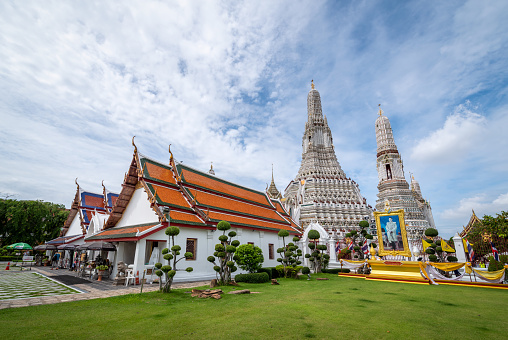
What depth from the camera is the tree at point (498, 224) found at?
15764mm

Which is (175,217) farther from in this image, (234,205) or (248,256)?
(234,205)

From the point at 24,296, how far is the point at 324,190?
3780 cm

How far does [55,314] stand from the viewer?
618 centimetres

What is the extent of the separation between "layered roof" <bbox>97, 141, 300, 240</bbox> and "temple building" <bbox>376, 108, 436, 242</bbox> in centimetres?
2973

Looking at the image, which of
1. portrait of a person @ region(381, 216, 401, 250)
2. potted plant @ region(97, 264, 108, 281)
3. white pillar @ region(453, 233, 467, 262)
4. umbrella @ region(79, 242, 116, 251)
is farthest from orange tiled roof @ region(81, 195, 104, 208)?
white pillar @ region(453, 233, 467, 262)

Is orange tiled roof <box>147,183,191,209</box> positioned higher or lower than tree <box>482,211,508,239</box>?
higher

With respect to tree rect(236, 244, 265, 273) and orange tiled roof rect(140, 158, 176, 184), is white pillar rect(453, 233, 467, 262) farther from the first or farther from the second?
orange tiled roof rect(140, 158, 176, 184)

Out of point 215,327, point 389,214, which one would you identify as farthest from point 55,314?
point 389,214

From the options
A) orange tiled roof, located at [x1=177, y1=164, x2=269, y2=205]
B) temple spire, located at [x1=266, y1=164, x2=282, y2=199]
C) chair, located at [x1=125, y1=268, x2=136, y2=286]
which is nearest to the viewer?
chair, located at [x1=125, y1=268, x2=136, y2=286]

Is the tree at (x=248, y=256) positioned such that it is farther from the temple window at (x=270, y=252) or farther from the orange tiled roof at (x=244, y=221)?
the temple window at (x=270, y=252)

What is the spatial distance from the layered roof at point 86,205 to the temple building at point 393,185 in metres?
37.8

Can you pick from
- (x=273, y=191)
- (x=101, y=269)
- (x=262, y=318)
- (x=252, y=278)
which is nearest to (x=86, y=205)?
(x=101, y=269)

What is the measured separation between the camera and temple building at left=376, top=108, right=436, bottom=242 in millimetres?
38928

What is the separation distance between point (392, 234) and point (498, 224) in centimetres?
629
